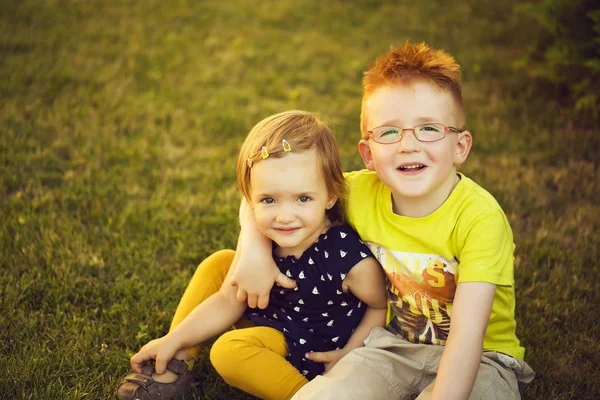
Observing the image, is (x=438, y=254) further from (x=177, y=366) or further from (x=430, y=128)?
(x=177, y=366)

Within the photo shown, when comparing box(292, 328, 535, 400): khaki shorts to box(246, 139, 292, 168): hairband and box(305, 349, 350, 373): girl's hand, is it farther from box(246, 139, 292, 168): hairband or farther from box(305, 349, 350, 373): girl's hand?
box(246, 139, 292, 168): hairband

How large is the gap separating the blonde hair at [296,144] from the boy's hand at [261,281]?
0.29m

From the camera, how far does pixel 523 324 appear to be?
274cm

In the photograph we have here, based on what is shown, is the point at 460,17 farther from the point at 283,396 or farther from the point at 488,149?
the point at 283,396

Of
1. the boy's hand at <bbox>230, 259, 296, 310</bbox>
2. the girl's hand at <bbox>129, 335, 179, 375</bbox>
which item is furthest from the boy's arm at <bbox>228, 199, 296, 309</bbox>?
the girl's hand at <bbox>129, 335, 179, 375</bbox>

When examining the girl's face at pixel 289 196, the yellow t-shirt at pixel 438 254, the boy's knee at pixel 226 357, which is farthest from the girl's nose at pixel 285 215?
the boy's knee at pixel 226 357

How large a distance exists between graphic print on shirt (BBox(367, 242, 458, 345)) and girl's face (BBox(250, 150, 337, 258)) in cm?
27

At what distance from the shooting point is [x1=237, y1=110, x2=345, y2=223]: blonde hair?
2.21 meters

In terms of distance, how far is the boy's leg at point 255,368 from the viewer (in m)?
2.25

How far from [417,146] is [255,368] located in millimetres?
1002

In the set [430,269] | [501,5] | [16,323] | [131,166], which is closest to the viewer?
[430,269]

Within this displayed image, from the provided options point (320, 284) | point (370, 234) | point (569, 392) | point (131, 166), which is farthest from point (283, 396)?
point (131, 166)

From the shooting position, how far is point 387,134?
7.00ft

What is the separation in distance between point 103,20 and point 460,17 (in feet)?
12.1
